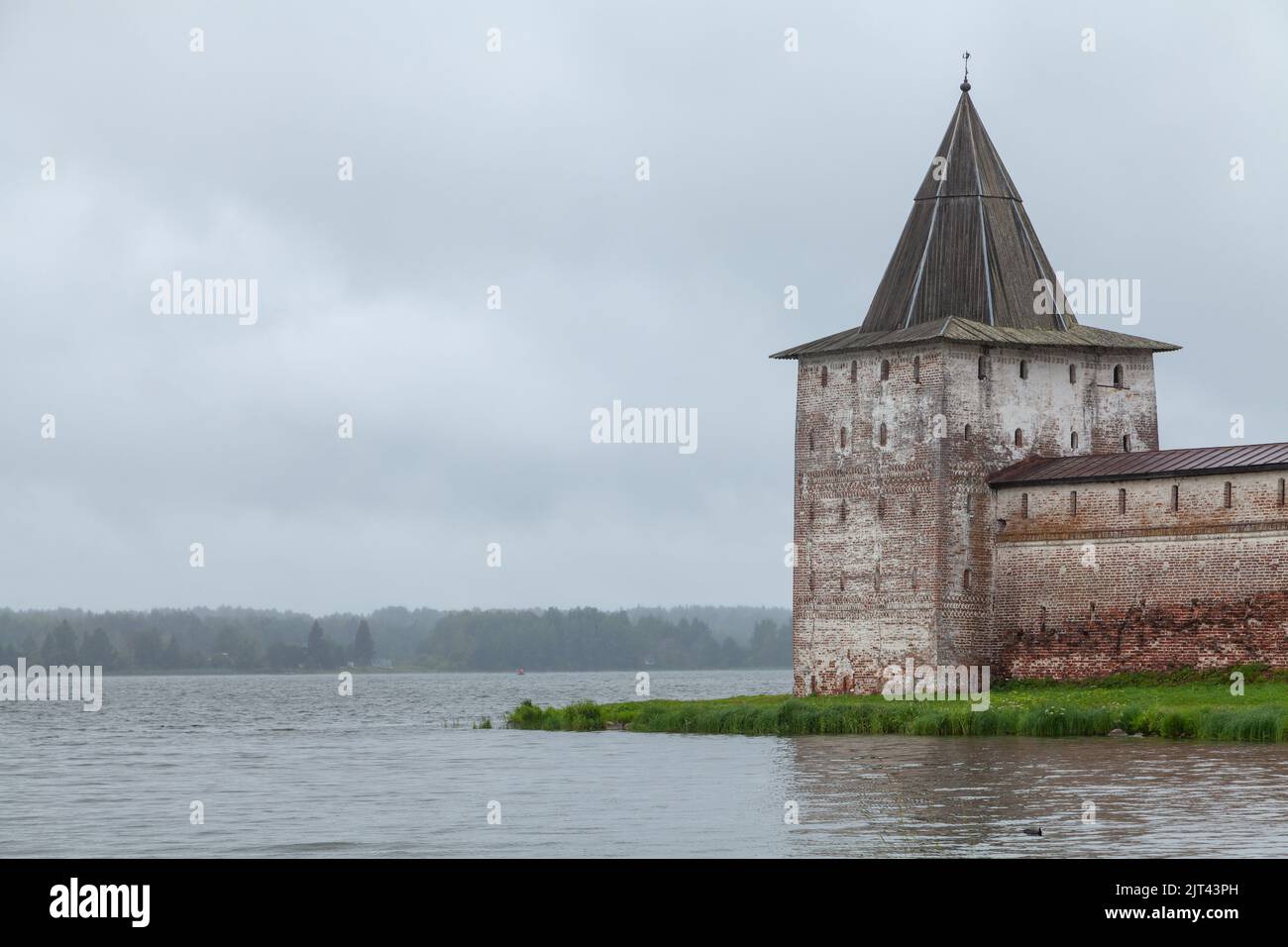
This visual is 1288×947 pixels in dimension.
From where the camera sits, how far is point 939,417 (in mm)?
43969

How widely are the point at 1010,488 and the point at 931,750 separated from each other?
11826mm

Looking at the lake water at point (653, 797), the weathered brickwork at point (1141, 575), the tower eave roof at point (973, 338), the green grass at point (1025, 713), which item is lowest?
the lake water at point (653, 797)

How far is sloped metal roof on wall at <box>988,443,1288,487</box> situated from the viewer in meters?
39.6

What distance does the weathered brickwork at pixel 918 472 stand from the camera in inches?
1730

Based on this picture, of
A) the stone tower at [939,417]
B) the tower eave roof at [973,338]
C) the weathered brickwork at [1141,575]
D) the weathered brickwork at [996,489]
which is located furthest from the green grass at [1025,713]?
the tower eave roof at [973,338]

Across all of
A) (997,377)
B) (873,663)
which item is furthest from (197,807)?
(997,377)

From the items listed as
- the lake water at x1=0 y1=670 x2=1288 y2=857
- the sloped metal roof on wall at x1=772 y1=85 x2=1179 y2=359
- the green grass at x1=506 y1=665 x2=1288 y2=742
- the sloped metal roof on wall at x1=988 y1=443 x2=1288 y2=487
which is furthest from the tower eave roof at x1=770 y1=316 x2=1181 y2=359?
the lake water at x1=0 y1=670 x2=1288 y2=857

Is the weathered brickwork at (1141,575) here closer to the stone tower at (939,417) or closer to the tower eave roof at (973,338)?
the stone tower at (939,417)

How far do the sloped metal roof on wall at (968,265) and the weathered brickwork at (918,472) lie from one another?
0.84 metres

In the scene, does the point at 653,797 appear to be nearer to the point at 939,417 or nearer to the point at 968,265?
the point at 939,417

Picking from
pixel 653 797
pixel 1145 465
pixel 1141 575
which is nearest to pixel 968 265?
pixel 1145 465

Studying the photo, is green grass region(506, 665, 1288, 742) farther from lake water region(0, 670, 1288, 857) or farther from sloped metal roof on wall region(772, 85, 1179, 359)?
sloped metal roof on wall region(772, 85, 1179, 359)
